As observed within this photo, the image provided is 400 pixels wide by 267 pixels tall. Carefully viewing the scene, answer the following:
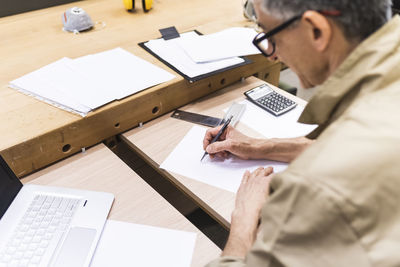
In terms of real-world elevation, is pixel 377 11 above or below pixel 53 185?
Answer: above

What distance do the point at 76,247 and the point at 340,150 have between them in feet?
1.97

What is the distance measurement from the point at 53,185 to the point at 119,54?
56cm

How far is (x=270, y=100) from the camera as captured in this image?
1.25 metres

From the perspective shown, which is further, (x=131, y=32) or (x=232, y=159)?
(x=131, y=32)

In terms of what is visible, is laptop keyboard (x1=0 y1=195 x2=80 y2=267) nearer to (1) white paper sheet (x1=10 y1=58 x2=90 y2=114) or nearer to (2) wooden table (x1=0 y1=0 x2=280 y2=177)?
(2) wooden table (x1=0 y1=0 x2=280 y2=177)

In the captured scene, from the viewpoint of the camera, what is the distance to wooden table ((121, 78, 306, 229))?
89 cm

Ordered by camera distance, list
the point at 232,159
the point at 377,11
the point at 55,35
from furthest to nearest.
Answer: the point at 55,35 < the point at 232,159 < the point at 377,11

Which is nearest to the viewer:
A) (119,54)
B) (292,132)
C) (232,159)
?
(232,159)

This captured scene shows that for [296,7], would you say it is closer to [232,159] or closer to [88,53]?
[232,159]

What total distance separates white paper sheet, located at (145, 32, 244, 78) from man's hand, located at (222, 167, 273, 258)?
1.49 ft

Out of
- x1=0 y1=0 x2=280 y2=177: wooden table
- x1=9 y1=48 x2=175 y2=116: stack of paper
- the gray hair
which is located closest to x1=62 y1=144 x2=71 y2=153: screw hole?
x1=0 y1=0 x2=280 y2=177: wooden table

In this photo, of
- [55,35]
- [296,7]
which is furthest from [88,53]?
[296,7]

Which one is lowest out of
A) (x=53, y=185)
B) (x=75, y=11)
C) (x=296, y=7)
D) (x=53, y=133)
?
(x=53, y=185)

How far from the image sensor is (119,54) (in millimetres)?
1285
